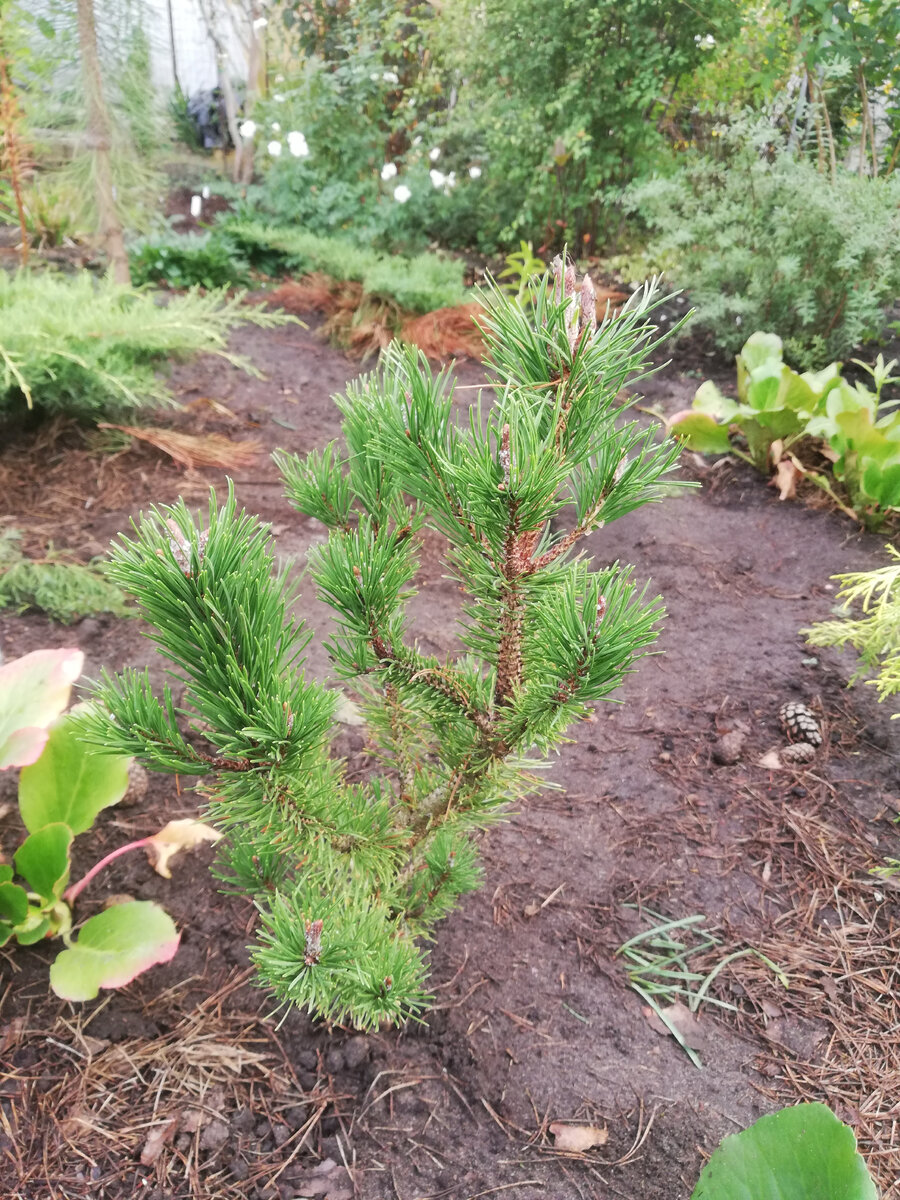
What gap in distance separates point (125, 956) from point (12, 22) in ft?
12.4

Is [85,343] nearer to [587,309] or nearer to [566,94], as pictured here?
[587,309]

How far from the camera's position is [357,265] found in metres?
4.69

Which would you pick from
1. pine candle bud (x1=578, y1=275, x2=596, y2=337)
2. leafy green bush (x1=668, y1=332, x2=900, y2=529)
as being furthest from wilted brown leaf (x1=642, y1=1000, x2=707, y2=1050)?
leafy green bush (x1=668, y1=332, x2=900, y2=529)

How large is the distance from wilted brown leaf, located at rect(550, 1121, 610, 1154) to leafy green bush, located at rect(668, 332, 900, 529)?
7.51 feet

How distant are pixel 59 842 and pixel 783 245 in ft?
13.0

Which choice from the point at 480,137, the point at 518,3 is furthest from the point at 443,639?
the point at 480,137

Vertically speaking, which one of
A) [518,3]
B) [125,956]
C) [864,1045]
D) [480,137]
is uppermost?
[518,3]

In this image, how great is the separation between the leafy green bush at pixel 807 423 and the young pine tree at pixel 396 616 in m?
2.21

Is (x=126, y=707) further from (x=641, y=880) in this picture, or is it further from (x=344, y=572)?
(x=641, y=880)

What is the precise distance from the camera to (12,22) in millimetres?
3121

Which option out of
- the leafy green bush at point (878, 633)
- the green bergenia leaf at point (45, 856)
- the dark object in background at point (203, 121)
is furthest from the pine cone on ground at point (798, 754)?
the dark object in background at point (203, 121)

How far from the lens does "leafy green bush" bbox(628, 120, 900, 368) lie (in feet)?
11.2

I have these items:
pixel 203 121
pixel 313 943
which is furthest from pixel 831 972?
pixel 203 121

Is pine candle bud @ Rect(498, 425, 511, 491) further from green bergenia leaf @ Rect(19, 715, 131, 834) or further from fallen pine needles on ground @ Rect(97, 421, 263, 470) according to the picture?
fallen pine needles on ground @ Rect(97, 421, 263, 470)
